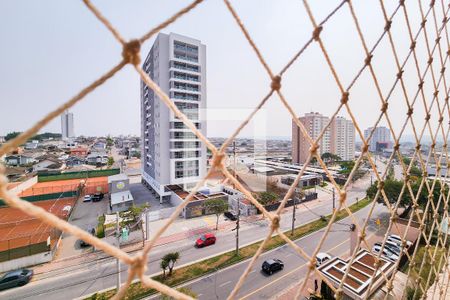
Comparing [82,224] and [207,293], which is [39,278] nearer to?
[82,224]

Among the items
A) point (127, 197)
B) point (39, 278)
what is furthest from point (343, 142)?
point (39, 278)

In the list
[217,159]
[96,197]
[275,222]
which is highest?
[217,159]

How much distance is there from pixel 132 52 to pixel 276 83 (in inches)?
A: 15.0

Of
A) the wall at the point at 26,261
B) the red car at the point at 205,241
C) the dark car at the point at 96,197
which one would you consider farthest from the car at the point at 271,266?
the dark car at the point at 96,197

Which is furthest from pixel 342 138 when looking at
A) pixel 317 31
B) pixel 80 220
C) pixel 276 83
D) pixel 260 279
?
pixel 276 83

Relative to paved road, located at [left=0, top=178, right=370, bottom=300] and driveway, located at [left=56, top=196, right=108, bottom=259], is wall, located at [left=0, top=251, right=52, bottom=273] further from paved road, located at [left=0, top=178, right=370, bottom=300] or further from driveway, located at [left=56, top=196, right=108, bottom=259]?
paved road, located at [left=0, top=178, right=370, bottom=300]

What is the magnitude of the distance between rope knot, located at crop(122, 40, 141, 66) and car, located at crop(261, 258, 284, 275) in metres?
5.65

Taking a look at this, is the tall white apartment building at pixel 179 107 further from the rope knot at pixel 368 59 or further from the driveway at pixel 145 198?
the rope knot at pixel 368 59

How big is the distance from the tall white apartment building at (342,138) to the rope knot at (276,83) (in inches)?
1002

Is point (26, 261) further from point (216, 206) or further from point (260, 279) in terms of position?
point (260, 279)

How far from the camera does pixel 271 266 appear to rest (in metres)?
5.21

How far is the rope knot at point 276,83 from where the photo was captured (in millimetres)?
646

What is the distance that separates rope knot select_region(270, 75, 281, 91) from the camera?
2.12 ft

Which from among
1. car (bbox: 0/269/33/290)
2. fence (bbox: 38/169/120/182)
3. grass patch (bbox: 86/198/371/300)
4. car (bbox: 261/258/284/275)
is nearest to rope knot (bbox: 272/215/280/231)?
grass patch (bbox: 86/198/371/300)
